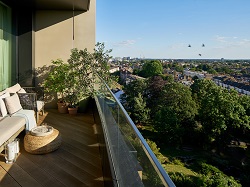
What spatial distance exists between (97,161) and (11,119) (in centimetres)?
153

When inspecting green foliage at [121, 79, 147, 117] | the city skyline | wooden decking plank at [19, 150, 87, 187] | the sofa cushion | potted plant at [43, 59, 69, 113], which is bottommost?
green foliage at [121, 79, 147, 117]

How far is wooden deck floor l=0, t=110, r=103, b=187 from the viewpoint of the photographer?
8.85 ft

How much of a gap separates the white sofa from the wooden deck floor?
1.03ft

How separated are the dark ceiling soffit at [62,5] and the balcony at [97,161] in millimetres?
2873

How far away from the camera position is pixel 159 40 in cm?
5319

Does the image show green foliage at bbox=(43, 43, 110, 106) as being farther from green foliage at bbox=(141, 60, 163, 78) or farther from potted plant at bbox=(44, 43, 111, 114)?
green foliage at bbox=(141, 60, 163, 78)

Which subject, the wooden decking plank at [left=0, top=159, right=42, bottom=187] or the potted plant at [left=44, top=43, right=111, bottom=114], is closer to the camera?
the wooden decking plank at [left=0, top=159, right=42, bottom=187]

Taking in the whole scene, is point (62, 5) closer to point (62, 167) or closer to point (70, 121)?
point (70, 121)

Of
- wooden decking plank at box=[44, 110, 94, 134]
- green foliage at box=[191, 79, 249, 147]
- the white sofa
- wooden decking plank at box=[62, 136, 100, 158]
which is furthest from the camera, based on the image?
green foliage at box=[191, 79, 249, 147]

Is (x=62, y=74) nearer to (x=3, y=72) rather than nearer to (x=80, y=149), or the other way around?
(x=3, y=72)

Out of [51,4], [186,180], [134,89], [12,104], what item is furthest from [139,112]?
[12,104]

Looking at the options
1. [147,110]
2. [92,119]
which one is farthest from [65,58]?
[147,110]

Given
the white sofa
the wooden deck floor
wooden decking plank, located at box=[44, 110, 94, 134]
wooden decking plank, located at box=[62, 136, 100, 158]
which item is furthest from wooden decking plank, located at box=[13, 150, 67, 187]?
wooden decking plank, located at box=[44, 110, 94, 134]

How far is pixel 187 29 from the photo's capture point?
56.4m
